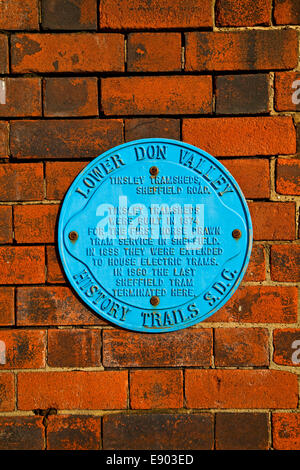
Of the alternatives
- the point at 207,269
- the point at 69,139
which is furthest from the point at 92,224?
the point at 207,269

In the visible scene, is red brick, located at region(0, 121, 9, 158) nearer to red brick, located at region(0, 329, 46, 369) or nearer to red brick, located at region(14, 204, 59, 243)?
red brick, located at region(14, 204, 59, 243)

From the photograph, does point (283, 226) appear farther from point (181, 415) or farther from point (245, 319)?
point (181, 415)

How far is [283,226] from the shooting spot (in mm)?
1227

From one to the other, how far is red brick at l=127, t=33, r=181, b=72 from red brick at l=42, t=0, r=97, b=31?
137 millimetres

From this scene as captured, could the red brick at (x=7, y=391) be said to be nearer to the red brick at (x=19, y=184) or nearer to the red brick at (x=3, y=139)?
the red brick at (x=19, y=184)

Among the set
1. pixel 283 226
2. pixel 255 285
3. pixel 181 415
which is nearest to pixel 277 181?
pixel 283 226

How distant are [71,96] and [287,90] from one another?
672mm

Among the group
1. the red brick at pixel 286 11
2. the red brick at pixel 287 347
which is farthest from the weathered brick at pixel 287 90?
the red brick at pixel 287 347

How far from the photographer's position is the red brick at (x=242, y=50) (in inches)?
47.1

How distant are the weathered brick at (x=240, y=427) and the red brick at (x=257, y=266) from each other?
0.43 m

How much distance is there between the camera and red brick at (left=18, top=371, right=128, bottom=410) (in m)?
1.23

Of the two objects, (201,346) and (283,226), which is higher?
(283,226)
